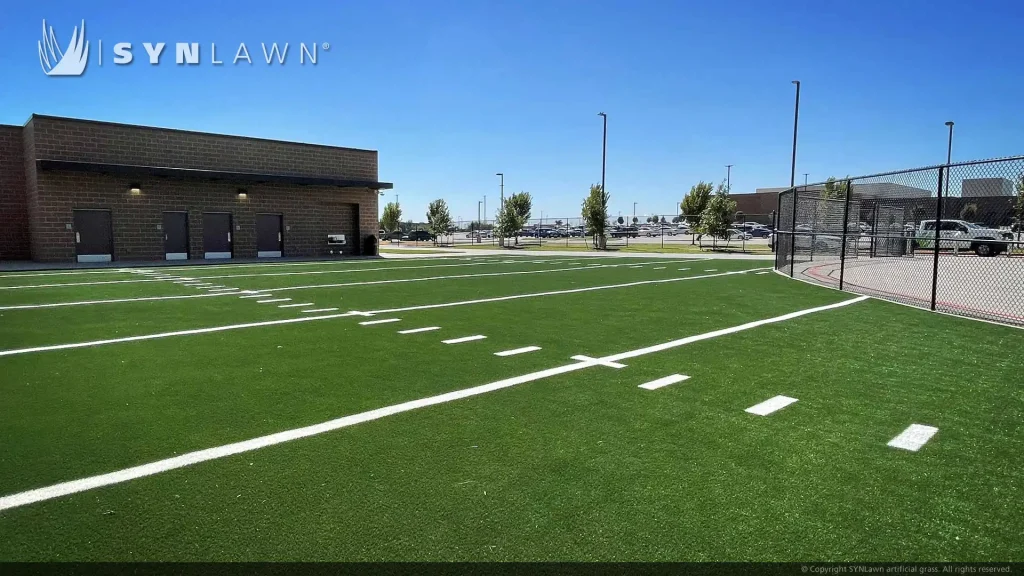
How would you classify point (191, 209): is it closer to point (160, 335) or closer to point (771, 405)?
point (160, 335)

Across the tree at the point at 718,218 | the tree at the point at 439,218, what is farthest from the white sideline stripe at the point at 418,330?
the tree at the point at 439,218

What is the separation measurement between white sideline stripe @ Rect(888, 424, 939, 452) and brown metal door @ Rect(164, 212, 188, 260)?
27.1 metres

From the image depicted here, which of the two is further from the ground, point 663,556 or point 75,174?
point 75,174

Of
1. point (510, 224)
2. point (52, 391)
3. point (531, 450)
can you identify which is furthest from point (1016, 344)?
point (510, 224)

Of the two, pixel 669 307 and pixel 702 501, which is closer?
pixel 702 501

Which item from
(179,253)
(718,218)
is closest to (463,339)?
(179,253)

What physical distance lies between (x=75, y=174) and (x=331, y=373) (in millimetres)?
23130

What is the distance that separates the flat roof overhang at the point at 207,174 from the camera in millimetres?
21891

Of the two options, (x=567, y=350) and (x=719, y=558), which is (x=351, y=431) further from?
(x=567, y=350)

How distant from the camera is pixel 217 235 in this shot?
26328 millimetres

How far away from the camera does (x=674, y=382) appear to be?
541 cm

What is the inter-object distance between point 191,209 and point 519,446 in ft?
85.1

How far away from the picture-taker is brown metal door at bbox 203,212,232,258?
26.0 meters

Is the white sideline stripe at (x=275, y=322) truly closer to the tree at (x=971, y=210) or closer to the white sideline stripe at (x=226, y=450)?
the white sideline stripe at (x=226, y=450)
